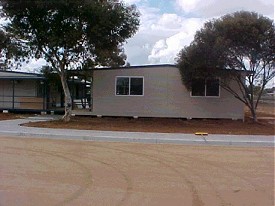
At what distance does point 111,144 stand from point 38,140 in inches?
105

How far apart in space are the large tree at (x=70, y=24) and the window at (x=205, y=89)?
17.9ft

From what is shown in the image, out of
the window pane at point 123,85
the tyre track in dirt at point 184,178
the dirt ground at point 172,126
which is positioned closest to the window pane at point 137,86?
the window pane at point 123,85

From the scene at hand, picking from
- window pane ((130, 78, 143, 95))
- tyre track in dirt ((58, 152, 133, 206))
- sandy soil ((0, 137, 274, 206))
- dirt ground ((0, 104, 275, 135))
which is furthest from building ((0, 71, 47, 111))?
tyre track in dirt ((58, 152, 133, 206))

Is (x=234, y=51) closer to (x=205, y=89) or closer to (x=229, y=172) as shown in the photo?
(x=205, y=89)

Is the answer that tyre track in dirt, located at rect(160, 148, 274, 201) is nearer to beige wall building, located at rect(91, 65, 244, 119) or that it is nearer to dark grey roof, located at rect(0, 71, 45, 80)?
beige wall building, located at rect(91, 65, 244, 119)

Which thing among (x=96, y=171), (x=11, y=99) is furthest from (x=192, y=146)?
(x=11, y=99)

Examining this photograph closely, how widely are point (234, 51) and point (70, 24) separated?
27.2 ft

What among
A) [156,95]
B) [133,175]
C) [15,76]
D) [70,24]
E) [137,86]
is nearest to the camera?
[133,175]

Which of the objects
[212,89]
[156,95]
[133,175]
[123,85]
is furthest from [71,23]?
[133,175]

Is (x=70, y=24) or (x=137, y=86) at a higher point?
(x=70, y=24)

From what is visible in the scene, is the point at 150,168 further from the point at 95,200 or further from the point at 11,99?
the point at 11,99

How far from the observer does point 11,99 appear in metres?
28.5

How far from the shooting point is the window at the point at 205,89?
22312mm

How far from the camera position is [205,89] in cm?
2247
